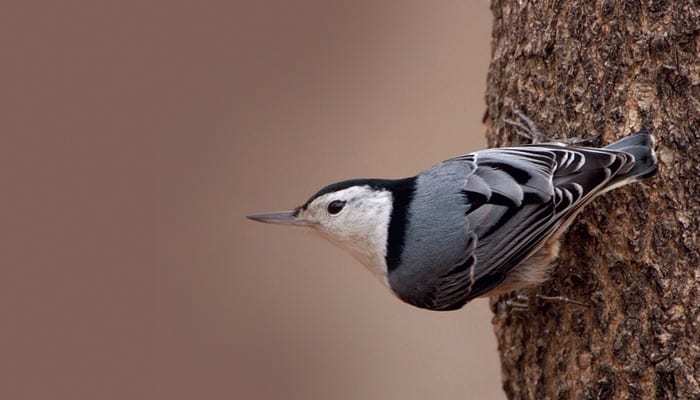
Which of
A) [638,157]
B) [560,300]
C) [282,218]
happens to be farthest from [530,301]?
[282,218]

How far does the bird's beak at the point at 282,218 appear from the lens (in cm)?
248

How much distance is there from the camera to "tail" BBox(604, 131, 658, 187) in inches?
76.4

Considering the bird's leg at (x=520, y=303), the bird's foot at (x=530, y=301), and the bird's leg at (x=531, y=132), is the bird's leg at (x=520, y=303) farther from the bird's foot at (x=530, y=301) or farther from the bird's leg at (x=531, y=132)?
the bird's leg at (x=531, y=132)

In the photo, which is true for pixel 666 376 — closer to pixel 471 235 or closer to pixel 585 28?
pixel 471 235

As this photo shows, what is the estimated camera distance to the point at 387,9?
404 centimetres

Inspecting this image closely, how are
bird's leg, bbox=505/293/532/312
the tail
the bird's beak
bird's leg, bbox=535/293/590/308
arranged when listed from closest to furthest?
1. the tail
2. bird's leg, bbox=535/293/590/308
3. bird's leg, bbox=505/293/532/312
4. the bird's beak

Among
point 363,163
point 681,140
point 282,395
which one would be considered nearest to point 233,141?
point 363,163

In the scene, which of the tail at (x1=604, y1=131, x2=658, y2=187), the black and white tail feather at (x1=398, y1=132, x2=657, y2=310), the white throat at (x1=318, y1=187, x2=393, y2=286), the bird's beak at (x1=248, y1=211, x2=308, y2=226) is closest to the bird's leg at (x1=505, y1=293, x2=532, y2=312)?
the black and white tail feather at (x1=398, y1=132, x2=657, y2=310)

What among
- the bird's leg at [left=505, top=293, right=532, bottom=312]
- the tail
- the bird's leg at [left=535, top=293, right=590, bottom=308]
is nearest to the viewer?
the tail

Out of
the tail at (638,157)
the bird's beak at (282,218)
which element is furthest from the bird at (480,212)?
the bird's beak at (282,218)

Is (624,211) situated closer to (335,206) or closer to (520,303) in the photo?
(520,303)

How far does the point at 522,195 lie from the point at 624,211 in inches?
9.4

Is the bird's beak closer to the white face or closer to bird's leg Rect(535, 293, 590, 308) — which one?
the white face

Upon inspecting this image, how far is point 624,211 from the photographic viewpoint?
2.06 meters
